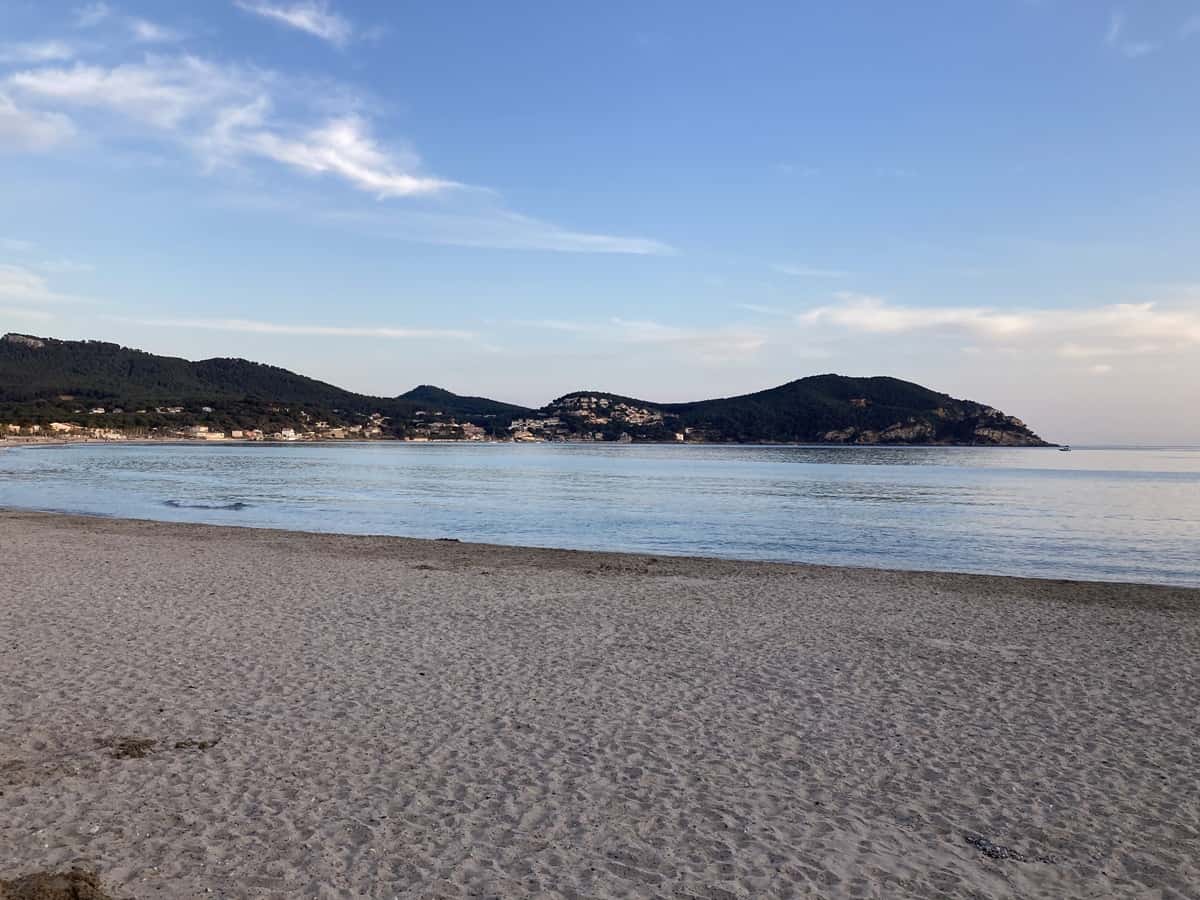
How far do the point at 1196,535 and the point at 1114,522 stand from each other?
4.73m

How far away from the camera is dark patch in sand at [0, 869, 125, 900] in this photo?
14.4 feet

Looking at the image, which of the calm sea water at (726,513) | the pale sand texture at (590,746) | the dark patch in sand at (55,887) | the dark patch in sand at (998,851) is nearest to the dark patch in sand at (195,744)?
the pale sand texture at (590,746)

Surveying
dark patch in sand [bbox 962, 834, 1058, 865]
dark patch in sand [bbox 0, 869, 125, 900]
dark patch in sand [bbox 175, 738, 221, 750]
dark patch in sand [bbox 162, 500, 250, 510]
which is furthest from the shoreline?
dark patch in sand [bbox 0, 869, 125, 900]

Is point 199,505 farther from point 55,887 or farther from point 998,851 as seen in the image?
point 998,851

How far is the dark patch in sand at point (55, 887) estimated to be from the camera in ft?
14.4

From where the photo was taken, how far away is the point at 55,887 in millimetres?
4477

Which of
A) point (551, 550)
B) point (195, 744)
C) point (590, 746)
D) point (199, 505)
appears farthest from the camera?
point (199, 505)

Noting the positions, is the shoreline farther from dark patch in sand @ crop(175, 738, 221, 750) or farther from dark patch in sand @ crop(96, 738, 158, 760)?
dark patch in sand @ crop(96, 738, 158, 760)

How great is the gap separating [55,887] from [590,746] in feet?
13.0

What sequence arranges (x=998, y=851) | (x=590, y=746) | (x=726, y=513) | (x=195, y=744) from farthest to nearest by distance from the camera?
1. (x=726, y=513)
2. (x=590, y=746)
3. (x=195, y=744)
4. (x=998, y=851)

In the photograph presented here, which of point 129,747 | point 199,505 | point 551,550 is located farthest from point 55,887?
point 199,505

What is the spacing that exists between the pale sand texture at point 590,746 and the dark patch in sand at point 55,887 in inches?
6.1

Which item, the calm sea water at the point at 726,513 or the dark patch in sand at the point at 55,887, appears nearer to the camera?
the dark patch in sand at the point at 55,887

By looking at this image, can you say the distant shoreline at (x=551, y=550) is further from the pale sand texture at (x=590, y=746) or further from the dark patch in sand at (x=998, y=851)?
the dark patch in sand at (x=998, y=851)
